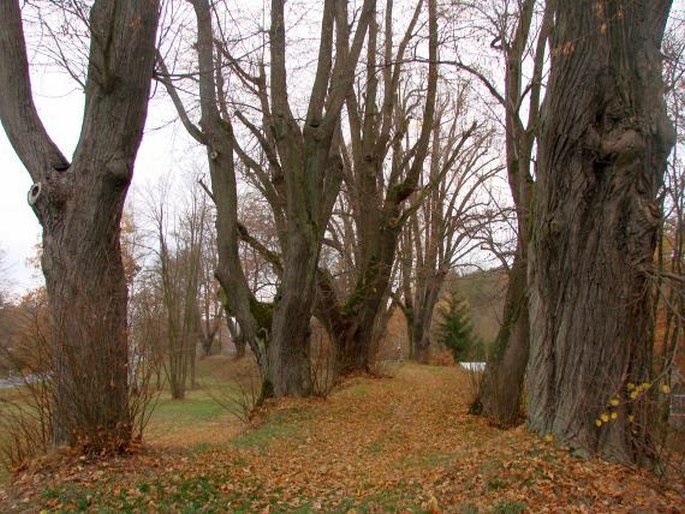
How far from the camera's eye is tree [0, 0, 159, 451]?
6.52m

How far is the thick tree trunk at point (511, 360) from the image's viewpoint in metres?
11.0

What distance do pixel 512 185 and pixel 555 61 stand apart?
537cm

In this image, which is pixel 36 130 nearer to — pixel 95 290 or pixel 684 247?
pixel 95 290

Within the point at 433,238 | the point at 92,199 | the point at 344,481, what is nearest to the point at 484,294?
the point at 433,238

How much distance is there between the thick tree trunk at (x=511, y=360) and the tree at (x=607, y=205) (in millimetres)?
4434

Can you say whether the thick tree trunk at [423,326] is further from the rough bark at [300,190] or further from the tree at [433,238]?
the rough bark at [300,190]

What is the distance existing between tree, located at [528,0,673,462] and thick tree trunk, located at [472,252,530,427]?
443 centimetres

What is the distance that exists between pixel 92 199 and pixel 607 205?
5485 millimetres

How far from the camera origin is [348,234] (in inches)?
1009

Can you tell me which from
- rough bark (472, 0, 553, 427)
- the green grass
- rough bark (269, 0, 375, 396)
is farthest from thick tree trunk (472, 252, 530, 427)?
rough bark (269, 0, 375, 396)

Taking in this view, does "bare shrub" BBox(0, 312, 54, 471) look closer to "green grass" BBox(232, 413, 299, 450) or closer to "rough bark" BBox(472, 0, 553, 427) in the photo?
"green grass" BBox(232, 413, 299, 450)

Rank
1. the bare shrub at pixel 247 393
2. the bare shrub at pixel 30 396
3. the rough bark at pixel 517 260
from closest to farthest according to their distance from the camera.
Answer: the bare shrub at pixel 30 396
the rough bark at pixel 517 260
the bare shrub at pixel 247 393

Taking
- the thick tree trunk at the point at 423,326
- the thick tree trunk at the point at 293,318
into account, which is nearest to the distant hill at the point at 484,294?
the thick tree trunk at the point at 423,326

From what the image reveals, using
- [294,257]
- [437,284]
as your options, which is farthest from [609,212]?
[437,284]
